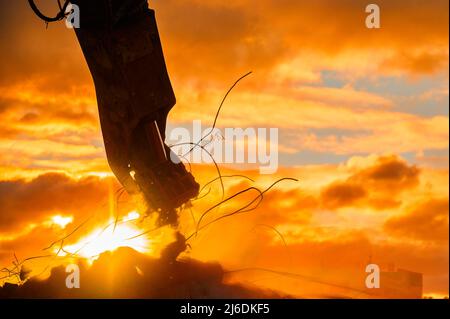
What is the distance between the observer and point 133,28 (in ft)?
51.7

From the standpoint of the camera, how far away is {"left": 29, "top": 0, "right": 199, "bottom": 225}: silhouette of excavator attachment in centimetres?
1564

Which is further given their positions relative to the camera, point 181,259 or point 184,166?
point 181,259

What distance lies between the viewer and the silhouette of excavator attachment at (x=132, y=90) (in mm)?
15641

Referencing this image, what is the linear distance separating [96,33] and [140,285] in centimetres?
596

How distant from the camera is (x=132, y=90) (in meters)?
15.8

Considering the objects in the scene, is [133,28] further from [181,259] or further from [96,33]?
[181,259]
